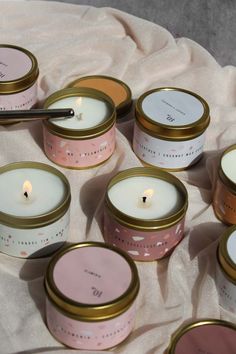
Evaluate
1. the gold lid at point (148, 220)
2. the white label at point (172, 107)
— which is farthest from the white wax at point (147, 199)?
the white label at point (172, 107)

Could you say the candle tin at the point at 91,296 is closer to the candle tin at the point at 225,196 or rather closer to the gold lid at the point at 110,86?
the candle tin at the point at 225,196

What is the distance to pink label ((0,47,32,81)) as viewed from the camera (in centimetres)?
122

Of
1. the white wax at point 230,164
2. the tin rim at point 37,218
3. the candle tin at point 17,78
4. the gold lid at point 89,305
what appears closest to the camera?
the gold lid at point 89,305

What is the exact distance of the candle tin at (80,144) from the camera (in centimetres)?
111

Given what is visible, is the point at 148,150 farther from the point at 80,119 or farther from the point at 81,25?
the point at 81,25

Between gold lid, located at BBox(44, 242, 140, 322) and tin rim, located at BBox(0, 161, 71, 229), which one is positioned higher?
gold lid, located at BBox(44, 242, 140, 322)

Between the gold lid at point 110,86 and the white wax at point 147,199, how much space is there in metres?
0.23

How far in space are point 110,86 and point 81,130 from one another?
9.1 inches

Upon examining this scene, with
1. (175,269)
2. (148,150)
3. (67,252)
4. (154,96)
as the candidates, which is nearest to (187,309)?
(175,269)

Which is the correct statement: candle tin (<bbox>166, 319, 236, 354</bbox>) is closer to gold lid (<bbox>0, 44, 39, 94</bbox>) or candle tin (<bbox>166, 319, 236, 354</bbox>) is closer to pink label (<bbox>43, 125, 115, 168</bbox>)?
pink label (<bbox>43, 125, 115, 168</bbox>)

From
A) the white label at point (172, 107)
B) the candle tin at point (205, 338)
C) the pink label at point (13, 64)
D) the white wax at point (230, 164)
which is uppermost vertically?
the white label at point (172, 107)

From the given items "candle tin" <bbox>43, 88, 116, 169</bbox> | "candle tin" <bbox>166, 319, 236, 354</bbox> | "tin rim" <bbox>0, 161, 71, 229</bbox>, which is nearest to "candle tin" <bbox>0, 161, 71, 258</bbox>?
"tin rim" <bbox>0, 161, 71, 229</bbox>

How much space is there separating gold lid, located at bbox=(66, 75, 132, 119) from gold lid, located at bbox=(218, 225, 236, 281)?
1.19ft

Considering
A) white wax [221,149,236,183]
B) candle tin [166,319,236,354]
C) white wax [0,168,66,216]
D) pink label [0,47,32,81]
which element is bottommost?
candle tin [166,319,236,354]
